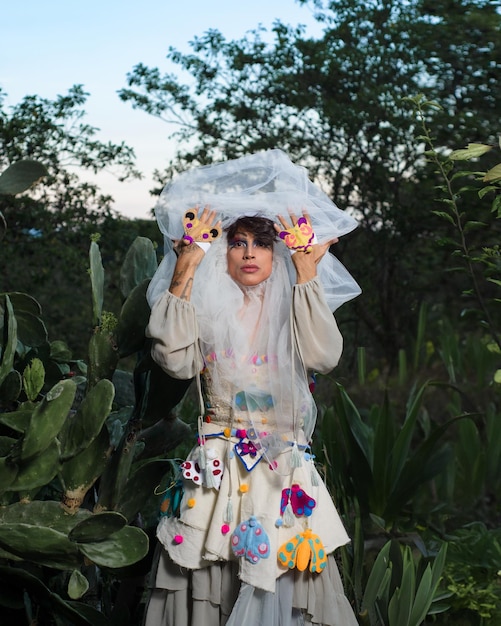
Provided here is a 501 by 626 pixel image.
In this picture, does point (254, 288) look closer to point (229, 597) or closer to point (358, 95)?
point (229, 597)

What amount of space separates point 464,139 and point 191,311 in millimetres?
3715

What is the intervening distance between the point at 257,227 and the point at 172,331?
372 millimetres

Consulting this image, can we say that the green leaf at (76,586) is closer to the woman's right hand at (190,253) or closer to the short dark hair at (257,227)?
the woman's right hand at (190,253)

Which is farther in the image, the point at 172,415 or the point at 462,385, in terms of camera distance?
the point at 462,385

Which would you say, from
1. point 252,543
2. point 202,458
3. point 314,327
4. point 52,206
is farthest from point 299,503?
point 52,206

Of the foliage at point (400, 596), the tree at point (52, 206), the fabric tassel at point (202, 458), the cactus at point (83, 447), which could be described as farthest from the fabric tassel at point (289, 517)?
the tree at point (52, 206)

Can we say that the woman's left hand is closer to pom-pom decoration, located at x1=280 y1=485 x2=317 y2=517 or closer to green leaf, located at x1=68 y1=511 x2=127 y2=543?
pom-pom decoration, located at x1=280 y1=485 x2=317 y2=517

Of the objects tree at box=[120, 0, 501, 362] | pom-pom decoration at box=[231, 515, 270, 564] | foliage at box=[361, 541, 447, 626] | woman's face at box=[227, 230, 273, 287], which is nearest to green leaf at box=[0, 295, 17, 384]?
woman's face at box=[227, 230, 273, 287]

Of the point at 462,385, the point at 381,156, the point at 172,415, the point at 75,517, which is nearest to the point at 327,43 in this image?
the point at 381,156

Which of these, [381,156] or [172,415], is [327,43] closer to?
[381,156]

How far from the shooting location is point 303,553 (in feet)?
7.57

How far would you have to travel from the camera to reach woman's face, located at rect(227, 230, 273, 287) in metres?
2.44

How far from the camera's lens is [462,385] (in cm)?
625

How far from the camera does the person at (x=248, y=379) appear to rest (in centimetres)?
234
